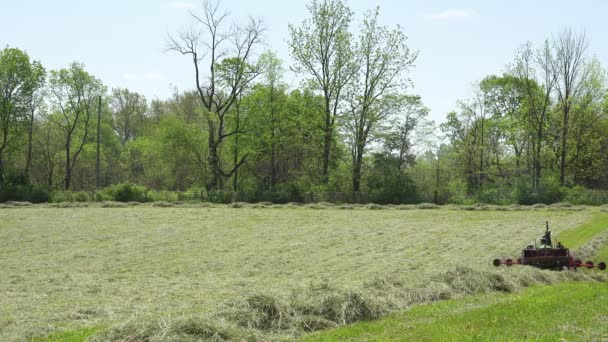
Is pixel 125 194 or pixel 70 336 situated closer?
pixel 70 336

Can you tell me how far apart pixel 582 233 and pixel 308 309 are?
1889 centimetres

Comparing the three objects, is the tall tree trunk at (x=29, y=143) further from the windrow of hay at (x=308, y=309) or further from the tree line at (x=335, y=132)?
the windrow of hay at (x=308, y=309)

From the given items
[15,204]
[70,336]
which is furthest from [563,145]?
[70,336]

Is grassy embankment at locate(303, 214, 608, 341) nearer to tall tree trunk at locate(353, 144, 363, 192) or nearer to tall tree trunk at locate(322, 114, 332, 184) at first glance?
tall tree trunk at locate(353, 144, 363, 192)

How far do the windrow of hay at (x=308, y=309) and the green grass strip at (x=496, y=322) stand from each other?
386mm

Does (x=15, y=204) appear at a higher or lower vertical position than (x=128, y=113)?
lower

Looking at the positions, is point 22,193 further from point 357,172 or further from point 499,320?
point 499,320

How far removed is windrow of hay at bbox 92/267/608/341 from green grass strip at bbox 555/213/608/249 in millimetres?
9513

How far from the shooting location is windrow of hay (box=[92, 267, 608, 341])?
717 centimetres

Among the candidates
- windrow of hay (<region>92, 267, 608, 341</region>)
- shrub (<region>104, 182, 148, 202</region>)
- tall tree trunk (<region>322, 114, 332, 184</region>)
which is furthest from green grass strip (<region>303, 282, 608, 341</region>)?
tall tree trunk (<region>322, 114, 332, 184</region>)

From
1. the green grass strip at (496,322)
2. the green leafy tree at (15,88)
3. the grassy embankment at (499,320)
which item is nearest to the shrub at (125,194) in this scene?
the green leafy tree at (15,88)

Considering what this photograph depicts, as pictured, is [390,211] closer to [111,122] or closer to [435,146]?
[435,146]

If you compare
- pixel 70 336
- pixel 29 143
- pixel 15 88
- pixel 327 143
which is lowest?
pixel 70 336

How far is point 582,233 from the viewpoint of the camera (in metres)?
23.9
